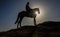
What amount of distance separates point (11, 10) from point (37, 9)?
85 centimetres

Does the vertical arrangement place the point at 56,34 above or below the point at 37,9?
below

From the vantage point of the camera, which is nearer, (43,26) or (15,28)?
(43,26)

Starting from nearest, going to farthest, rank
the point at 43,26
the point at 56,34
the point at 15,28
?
the point at 56,34
the point at 43,26
the point at 15,28

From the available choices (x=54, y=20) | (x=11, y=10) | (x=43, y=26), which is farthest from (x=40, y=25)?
(x=11, y=10)

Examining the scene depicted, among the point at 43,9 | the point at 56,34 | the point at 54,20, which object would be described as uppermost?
the point at 43,9

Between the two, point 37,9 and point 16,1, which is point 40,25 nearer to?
point 37,9

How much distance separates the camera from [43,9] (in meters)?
4.36

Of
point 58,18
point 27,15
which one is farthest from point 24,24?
point 58,18

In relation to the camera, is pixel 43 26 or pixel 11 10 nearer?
pixel 43 26

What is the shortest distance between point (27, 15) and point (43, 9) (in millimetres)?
468

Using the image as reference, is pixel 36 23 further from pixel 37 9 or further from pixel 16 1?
pixel 16 1

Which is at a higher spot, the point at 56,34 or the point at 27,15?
the point at 27,15

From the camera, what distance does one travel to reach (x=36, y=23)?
4.40 m

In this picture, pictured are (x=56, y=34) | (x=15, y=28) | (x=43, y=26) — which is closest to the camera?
(x=56, y=34)
